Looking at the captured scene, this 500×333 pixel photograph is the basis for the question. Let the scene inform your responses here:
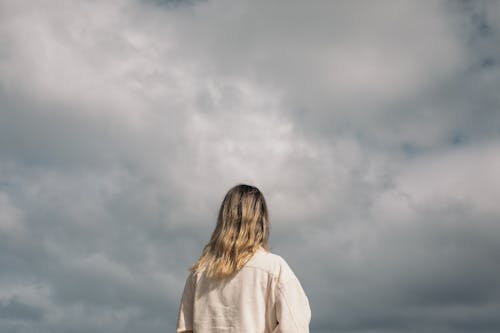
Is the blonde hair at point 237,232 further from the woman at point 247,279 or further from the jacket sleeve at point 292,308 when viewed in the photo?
the jacket sleeve at point 292,308

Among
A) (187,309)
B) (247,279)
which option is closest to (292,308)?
(247,279)

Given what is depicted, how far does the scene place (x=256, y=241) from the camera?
32.7 feet

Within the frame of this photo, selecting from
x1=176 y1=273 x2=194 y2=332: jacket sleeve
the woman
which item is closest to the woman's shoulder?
the woman

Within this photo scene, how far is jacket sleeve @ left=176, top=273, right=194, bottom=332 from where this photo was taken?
1055 centimetres

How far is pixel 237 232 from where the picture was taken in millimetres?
9969

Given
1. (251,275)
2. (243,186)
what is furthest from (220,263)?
(243,186)

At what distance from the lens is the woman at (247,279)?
9.77 metres

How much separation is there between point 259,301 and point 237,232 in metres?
0.94

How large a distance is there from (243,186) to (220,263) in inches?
43.0

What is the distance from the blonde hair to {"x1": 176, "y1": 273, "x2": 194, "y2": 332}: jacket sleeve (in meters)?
0.57

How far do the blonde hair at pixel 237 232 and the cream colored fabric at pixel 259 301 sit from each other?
15cm

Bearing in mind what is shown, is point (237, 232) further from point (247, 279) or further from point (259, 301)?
point (259, 301)

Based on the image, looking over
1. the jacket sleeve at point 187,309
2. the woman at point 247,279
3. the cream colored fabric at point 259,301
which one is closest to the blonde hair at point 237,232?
the woman at point 247,279

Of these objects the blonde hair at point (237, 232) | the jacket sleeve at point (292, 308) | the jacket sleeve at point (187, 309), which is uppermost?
the blonde hair at point (237, 232)
